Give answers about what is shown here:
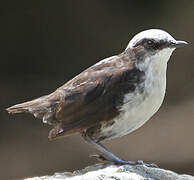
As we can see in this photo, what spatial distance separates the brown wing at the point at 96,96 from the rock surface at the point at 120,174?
1.30 ft

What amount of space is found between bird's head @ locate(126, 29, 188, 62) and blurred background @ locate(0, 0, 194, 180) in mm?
6563

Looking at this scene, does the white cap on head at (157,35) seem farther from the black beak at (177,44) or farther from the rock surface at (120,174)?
the rock surface at (120,174)

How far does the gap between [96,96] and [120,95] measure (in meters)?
0.23

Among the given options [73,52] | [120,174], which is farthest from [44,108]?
[73,52]

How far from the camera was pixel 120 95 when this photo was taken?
20.2 feet

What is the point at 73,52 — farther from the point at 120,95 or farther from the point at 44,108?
the point at 120,95

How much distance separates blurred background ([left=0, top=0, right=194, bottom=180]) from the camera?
13117 millimetres

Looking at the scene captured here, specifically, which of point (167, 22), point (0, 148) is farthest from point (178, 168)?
point (167, 22)

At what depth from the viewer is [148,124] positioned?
13.6 metres

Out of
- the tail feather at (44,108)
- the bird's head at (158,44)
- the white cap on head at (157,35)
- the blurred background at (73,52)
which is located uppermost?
the white cap on head at (157,35)

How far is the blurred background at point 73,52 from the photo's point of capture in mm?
13117

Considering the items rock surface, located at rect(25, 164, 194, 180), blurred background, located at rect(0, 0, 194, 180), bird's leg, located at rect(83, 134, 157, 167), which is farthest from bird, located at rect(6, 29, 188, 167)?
blurred background, located at rect(0, 0, 194, 180)

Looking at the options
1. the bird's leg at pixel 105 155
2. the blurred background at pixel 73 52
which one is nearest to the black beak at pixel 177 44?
the bird's leg at pixel 105 155

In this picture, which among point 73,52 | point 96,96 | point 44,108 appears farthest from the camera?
point 73,52
